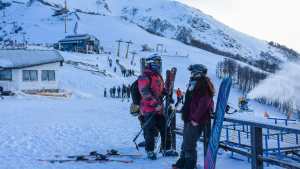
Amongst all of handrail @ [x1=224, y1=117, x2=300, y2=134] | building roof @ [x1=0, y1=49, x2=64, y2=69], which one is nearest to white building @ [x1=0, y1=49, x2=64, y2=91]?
building roof @ [x1=0, y1=49, x2=64, y2=69]

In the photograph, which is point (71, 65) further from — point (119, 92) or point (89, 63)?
point (119, 92)

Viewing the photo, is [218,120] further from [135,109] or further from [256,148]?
[135,109]

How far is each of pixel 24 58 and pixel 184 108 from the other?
38494mm

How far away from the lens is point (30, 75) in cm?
4406

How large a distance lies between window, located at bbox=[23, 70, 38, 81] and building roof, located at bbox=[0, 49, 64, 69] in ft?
2.76

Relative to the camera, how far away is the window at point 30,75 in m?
43.6

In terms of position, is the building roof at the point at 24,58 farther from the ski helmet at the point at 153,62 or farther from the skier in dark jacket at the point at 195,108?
the skier in dark jacket at the point at 195,108

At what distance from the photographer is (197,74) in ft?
24.4

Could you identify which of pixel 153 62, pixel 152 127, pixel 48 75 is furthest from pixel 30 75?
pixel 153 62

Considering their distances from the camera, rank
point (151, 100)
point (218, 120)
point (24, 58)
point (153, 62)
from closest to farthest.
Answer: point (218, 120)
point (153, 62)
point (151, 100)
point (24, 58)

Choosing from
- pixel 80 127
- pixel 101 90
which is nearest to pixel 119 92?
pixel 101 90

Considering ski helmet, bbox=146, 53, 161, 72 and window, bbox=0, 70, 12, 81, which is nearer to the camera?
ski helmet, bbox=146, 53, 161, 72

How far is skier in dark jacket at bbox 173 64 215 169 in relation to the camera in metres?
7.32

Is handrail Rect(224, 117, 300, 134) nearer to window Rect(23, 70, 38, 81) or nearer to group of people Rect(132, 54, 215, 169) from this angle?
group of people Rect(132, 54, 215, 169)
